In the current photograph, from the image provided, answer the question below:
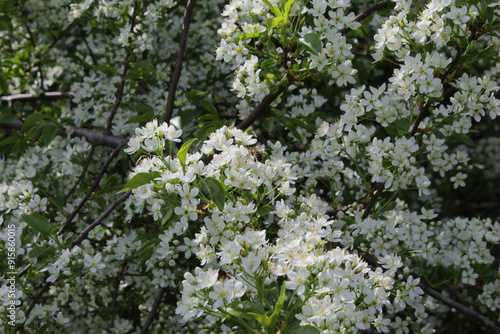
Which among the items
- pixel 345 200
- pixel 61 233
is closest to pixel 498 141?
pixel 345 200

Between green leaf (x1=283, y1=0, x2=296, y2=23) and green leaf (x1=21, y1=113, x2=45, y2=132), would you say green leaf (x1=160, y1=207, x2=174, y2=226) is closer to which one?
green leaf (x1=283, y1=0, x2=296, y2=23)

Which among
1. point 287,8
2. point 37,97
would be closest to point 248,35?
point 287,8

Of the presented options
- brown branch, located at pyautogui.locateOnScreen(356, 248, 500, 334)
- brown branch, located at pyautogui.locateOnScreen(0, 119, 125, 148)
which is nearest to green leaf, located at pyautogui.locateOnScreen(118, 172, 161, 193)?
brown branch, located at pyautogui.locateOnScreen(356, 248, 500, 334)

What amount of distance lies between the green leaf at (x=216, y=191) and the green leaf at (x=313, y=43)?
0.72 m

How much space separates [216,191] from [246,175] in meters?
0.17

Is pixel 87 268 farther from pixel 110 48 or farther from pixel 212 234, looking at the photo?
pixel 110 48

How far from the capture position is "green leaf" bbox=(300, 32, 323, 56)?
8.43 ft

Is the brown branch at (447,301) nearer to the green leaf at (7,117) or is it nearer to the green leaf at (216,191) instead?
the green leaf at (216,191)

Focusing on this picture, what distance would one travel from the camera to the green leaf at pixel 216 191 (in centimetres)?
219

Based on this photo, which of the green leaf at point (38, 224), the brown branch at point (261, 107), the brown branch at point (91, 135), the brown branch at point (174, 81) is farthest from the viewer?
the brown branch at point (91, 135)

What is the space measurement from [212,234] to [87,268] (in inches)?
40.9

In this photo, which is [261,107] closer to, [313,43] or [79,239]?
[313,43]

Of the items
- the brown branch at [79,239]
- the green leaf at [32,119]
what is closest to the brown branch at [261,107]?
the brown branch at [79,239]

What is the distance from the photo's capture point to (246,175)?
2320mm
